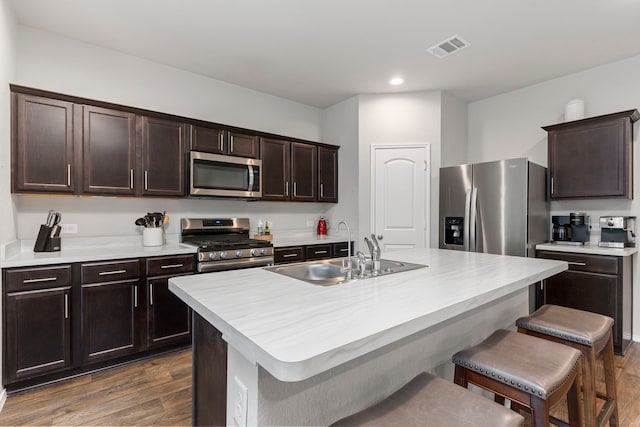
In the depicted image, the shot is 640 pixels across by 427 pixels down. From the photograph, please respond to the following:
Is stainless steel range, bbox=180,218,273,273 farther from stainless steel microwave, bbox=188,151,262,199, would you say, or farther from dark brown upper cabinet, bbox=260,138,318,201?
dark brown upper cabinet, bbox=260,138,318,201

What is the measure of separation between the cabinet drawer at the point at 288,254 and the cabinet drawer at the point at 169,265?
906mm

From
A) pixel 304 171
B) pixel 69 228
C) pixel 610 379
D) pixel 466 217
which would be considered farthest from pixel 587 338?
pixel 69 228

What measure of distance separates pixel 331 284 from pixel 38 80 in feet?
10.1

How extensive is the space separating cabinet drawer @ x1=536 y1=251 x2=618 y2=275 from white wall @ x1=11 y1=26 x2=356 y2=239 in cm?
230

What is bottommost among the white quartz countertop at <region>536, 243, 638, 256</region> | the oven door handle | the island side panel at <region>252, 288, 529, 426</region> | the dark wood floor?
the dark wood floor

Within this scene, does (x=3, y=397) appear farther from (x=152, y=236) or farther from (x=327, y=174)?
(x=327, y=174)

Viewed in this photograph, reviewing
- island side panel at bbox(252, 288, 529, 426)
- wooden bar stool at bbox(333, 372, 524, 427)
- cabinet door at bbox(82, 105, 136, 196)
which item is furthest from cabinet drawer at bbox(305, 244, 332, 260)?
wooden bar stool at bbox(333, 372, 524, 427)

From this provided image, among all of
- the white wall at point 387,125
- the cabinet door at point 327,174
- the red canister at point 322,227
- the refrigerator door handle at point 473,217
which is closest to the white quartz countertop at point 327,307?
the refrigerator door handle at point 473,217

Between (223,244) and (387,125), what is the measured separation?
8.25 ft

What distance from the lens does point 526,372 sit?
1.16 m

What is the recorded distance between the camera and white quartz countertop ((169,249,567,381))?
2.55ft

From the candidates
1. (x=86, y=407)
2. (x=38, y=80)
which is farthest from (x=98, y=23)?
(x=86, y=407)

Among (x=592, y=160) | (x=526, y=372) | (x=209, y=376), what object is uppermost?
(x=592, y=160)

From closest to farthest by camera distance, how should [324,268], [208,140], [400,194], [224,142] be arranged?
[324,268]
[208,140]
[224,142]
[400,194]
